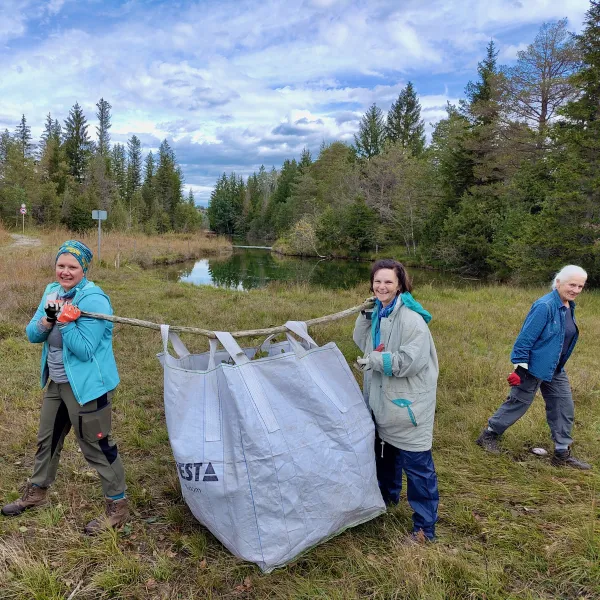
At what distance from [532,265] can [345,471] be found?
17.9m

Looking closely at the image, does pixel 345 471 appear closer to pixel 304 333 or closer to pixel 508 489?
pixel 304 333

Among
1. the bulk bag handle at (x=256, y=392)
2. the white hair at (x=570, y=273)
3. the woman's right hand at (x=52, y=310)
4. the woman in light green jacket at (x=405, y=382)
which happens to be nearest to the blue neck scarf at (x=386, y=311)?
the woman in light green jacket at (x=405, y=382)

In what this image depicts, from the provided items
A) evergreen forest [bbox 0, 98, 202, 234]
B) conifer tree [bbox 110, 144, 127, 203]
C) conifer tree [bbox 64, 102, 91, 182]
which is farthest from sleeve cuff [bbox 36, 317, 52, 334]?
conifer tree [bbox 110, 144, 127, 203]

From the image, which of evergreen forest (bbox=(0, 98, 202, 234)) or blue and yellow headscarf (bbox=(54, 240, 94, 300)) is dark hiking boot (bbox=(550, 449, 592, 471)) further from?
evergreen forest (bbox=(0, 98, 202, 234))

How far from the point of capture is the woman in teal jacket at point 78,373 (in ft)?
8.20

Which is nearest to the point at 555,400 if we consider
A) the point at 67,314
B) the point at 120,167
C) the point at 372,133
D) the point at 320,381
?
the point at 320,381

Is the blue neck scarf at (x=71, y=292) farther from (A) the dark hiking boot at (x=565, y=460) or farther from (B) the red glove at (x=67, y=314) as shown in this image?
(A) the dark hiking boot at (x=565, y=460)

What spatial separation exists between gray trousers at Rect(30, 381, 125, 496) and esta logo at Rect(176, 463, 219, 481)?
0.68 metres

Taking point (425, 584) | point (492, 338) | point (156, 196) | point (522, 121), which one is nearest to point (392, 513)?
point (425, 584)

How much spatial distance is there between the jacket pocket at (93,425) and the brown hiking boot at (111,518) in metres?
0.47

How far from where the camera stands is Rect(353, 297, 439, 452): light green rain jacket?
241 centimetres

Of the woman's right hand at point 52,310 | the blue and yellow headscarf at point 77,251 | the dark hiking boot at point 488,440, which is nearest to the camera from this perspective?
the woman's right hand at point 52,310

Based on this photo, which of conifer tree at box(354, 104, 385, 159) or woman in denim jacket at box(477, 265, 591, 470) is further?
conifer tree at box(354, 104, 385, 159)

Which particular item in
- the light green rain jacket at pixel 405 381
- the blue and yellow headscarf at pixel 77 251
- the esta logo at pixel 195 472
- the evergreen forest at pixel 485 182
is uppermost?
the evergreen forest at pixel 485 182
